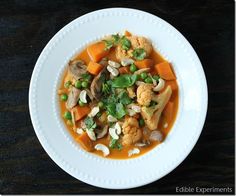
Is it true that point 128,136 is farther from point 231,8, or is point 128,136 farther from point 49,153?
point 231,8

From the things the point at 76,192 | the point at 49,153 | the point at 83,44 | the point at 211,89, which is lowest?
the point at 76,192

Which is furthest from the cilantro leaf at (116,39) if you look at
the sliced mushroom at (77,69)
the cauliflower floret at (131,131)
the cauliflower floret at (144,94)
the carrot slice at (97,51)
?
the cauliflower floret at (131,131)

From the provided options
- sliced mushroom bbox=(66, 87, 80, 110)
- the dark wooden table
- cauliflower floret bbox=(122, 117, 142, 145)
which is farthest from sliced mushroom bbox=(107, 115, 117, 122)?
the dark wooden table

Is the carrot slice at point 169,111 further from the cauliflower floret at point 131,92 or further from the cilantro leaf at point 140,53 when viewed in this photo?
the cilantro leaf at point 140,53

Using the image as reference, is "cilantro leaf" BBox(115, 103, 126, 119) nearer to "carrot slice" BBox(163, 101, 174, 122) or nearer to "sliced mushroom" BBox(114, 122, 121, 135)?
"sliced mushroom" BBox(114, 122, 121, 135)

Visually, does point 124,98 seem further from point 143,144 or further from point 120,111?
point 143,144

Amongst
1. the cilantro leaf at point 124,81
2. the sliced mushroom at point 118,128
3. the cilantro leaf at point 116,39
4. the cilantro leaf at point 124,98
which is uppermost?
the cilantro leaf at point 116,39

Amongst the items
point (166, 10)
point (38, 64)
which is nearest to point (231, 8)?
point (166, 10)
